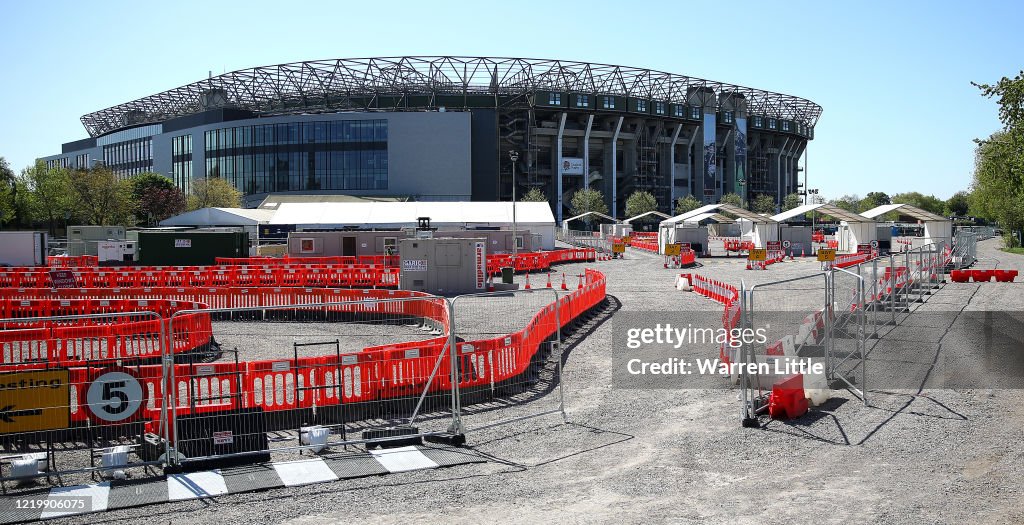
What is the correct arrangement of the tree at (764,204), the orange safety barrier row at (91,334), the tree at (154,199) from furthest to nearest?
1. the tree at (764,204)
2. the tree at (154,199)
3. the orange safety barrier row at (91,334)

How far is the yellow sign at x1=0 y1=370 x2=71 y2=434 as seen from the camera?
9445 millimetres

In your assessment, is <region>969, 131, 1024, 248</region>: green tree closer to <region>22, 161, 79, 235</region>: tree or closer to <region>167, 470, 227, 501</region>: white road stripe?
<region>167, 470, 227, 501</region>: white road stripe

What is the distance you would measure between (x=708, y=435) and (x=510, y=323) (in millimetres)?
12294

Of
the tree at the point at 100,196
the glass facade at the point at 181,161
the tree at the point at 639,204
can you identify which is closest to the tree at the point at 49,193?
the tree at the point at 100,196

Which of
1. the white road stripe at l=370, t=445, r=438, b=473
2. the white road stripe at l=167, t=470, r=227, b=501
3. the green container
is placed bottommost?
the white road stripe at l=167, t=470, r=227, b=501

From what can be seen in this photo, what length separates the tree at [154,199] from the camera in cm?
8688

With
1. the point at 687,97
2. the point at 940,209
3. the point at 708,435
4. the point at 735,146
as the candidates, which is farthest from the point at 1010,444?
the point at 940,209

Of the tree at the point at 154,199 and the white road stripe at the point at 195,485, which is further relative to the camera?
the tree at the point at 154,199

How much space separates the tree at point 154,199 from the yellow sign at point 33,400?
8198 cm

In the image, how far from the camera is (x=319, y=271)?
35719 millimetres

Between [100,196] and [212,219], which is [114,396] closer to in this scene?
[212,219]

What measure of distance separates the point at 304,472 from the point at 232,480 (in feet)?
2.55

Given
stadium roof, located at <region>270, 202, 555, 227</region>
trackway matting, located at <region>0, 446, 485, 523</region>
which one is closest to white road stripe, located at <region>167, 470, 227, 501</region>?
trackway matting, located at <region>0, 446, 485, 523</region>

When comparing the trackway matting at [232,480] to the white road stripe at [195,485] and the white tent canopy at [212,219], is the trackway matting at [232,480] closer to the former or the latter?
the white road stripe at [195,485]
